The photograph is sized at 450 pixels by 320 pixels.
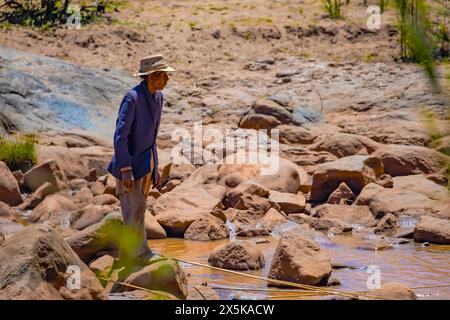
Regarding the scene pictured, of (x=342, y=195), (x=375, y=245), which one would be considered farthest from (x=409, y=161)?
(x=375, y=245)

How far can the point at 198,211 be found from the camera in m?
8.80

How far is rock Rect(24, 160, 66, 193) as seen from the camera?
10172 millimetres

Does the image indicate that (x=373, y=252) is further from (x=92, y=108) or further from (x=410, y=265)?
(x=92, y=108)

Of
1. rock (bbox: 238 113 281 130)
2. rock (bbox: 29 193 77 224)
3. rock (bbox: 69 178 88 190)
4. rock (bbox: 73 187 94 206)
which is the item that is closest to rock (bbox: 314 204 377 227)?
rock (bbox: 73 187 94 206)

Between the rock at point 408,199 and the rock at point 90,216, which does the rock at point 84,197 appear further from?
the rock at point 408,199

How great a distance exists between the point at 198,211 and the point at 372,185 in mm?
2371

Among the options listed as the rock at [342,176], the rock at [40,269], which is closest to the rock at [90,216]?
the rock at [342,176]

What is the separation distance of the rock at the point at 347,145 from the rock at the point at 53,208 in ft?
14.2

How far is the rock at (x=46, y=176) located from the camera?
10.2 meters

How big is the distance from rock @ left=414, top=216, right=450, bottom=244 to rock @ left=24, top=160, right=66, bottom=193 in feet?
14.8

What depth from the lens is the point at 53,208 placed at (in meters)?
9.40

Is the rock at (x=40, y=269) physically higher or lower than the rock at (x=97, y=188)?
higher

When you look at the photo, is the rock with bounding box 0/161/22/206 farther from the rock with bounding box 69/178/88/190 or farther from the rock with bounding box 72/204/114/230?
the rock with bounding box 72/204/114/230

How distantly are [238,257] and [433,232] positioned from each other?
2.41 m
